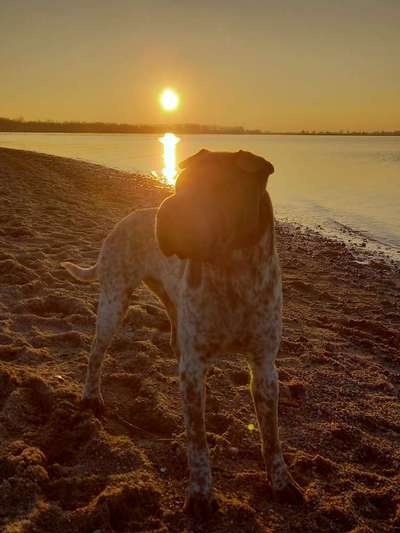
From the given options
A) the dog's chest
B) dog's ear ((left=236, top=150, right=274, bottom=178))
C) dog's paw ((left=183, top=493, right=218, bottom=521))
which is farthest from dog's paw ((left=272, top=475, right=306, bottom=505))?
dog's ear ((left=236, top=150, right=274, bottom=178))

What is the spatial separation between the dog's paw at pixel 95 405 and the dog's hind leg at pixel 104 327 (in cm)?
3

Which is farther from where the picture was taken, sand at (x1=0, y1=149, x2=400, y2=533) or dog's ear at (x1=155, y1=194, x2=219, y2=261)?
sand at (x1=0, y1=149, x2=400, y2=533)

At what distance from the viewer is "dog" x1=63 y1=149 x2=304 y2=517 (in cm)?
224

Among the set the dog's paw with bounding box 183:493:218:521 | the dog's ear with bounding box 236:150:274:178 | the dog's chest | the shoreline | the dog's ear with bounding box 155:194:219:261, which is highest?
the dog's ear with bounding box 236:150:274:178

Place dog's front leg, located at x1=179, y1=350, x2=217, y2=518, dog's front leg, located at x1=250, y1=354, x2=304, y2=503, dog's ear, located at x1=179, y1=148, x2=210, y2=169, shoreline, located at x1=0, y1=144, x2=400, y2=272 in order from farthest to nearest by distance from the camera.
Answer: shoreline, located at x1=0, y1=144, x2=400, y2=272 → dog's front leg, located at x1=250, y1=354, x2=304, y2=503 → dog's front leg, located at x1=179, y1=350, x2=217, y2=518 → dog's ear, located at x1=179, y1=148, x2=210, y2=169

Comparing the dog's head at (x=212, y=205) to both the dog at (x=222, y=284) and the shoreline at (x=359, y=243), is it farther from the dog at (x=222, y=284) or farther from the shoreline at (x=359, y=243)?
the shoreline at (x=359, y=243)

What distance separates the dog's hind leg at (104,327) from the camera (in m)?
3.84

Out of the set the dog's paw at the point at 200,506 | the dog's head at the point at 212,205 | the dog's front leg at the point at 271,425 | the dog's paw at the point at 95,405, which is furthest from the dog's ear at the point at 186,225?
the dog's paw at the point at 95,405

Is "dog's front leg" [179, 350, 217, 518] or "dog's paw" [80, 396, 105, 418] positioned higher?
"dog's front leg" [179, 350, 217, 518]

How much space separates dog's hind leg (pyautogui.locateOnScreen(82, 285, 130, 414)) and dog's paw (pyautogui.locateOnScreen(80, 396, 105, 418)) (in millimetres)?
30

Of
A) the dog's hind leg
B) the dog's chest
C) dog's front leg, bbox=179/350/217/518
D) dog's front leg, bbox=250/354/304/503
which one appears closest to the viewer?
the dog's chest

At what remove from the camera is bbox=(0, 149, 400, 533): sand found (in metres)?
2.74

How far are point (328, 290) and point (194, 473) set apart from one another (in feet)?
18.0

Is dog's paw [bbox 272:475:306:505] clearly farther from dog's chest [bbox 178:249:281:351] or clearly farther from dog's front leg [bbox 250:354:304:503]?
dog's chest [bbox 178:249:281:351]
